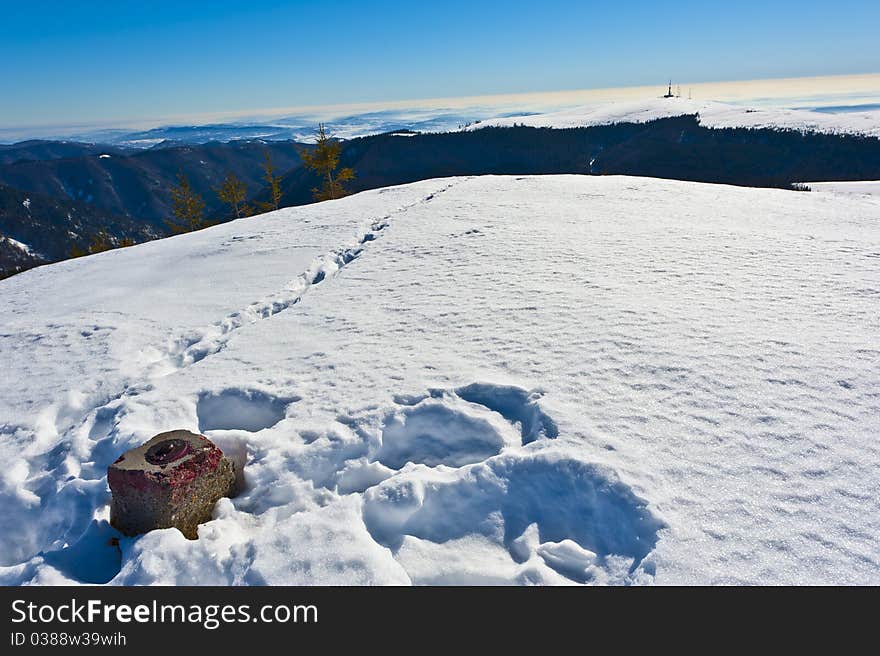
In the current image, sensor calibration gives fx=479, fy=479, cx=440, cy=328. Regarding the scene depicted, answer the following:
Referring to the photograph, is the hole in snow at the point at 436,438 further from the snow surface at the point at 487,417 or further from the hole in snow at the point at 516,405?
the hole in snow at the point at 516,405

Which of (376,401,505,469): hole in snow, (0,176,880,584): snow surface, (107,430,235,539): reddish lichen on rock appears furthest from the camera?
(376,401,505,469): hole in snow

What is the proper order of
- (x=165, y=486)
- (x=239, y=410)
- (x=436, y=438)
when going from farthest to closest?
1. (x=239, y=410)
2. (x=436, y=438)
3. (x=165, y=486)

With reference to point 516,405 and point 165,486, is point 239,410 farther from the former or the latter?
point 516,405

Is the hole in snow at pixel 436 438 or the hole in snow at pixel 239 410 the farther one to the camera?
the hole in snow at pixel 239 410

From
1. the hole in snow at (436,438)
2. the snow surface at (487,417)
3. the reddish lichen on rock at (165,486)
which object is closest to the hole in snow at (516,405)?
the snow surface at (487,417)

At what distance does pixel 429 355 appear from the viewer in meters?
7.04

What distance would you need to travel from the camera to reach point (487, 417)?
5555mm

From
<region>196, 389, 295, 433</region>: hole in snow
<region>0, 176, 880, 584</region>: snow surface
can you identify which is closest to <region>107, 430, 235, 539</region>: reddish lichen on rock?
<region>0, 176, 880, 584</region>: snow surface

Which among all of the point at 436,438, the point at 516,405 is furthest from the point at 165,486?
the point at 516,405

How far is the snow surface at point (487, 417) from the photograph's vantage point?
393 centimetres

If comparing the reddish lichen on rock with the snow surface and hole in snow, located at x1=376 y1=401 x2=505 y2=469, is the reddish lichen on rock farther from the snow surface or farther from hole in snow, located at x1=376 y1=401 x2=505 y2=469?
hole in snow, located at x1=376 y1=401 x2=505 y2=469

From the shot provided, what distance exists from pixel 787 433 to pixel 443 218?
13.2 m

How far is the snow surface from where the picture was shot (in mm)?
3930
